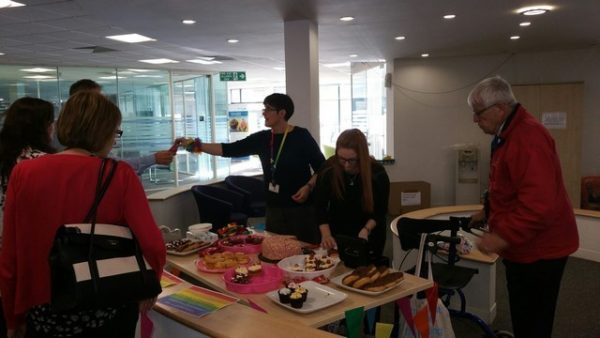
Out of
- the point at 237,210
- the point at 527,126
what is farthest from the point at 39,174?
the point at 237,210

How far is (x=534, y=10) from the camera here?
14.2 feet

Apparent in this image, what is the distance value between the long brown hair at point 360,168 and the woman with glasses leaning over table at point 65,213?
1310 millimetres

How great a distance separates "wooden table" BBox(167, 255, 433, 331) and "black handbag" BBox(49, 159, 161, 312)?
1.79 ft

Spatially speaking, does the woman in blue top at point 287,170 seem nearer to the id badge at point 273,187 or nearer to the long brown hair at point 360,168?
the id badge at point 273,187

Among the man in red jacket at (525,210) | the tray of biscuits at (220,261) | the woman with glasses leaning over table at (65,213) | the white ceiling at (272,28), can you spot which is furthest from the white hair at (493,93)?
the white ceiling at (272,28)

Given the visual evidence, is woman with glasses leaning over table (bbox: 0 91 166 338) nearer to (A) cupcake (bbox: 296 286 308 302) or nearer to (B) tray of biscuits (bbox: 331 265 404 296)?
(A) cupcake (bbox: 296 286 308 302)

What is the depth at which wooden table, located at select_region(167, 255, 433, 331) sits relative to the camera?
174 cm

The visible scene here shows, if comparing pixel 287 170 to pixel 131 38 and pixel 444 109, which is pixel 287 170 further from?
pixel 444 109

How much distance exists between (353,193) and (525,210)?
0.93 meters

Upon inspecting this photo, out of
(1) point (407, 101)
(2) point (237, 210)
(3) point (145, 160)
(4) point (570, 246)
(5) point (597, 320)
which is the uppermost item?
(1) point (407, 101)

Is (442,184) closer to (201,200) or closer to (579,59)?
(579,59)

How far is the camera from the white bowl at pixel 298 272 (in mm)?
2109

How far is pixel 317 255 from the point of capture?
237 cm

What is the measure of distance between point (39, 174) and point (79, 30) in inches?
173
